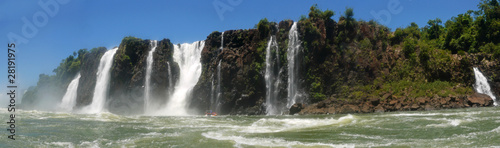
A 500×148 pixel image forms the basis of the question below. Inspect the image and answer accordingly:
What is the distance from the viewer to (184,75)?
48.7 metres

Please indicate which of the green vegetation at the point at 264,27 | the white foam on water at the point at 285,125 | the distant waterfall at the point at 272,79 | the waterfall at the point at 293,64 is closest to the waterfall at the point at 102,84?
the green vegetation at the point at 264,27

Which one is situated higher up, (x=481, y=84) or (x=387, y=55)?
(x=387, y=55)

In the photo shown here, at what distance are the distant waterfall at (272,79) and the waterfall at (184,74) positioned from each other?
33.5 ft

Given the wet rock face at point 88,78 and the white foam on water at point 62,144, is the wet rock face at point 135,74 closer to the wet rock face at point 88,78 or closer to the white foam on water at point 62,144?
the wet rock face at point 88,78

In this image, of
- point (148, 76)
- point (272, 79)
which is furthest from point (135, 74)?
point (272, 79)

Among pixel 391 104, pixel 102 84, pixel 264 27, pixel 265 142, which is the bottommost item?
pixel 265 142

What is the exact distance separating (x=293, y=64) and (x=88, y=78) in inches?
1426

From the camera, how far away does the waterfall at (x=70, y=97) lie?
2320 inches

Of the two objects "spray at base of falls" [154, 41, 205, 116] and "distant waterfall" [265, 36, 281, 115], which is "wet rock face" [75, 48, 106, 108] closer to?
"spray at base of falls" [154, 41, 205, 116]

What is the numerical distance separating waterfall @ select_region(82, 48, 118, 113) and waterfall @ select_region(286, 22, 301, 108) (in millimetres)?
27646

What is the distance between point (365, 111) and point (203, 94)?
18860 mm

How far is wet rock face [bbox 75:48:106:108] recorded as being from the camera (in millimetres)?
54741

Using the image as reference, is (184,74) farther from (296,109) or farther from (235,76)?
(296,109)

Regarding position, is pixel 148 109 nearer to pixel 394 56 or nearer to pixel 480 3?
pixel 394 56
